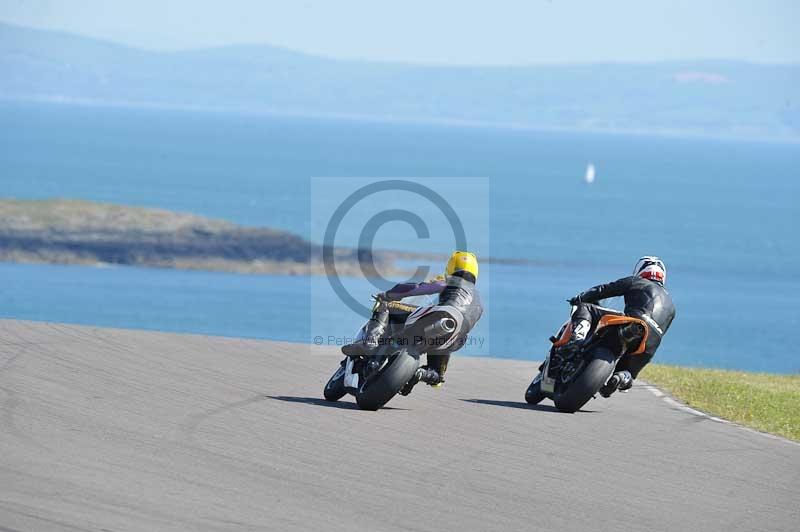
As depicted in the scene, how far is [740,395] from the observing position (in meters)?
16.5

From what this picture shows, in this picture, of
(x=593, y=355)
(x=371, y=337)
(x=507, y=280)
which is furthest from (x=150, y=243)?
(x=371, y=337)

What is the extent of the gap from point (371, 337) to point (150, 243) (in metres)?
104

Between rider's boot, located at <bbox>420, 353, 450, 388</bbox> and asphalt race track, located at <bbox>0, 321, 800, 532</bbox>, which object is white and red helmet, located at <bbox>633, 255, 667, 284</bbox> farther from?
rider's boot, located at <bbox>420, 353, 450, 388</bbox>

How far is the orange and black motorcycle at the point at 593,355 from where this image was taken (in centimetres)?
1324

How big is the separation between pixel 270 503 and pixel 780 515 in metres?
3.62

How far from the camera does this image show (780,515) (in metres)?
9.47

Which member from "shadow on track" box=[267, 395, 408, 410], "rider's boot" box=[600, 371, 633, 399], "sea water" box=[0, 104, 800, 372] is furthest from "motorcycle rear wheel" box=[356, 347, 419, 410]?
"sea water" box=[0, 104, 800, 372]

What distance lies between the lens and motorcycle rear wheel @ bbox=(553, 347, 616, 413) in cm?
1320

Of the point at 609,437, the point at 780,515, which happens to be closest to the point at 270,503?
the point at 780,515

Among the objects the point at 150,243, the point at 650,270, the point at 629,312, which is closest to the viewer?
the point at 629,312

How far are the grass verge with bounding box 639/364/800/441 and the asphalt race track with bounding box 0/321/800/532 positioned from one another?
508 millimetres

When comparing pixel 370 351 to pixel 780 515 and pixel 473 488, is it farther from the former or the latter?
pixel 780 515

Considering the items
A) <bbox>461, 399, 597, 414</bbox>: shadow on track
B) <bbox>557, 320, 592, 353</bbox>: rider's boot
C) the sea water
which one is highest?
<bbox>557, 320, 592, 353</bbox>: rider's boot

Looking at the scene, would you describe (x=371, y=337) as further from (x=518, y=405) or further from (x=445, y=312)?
(x=518, y=405)
